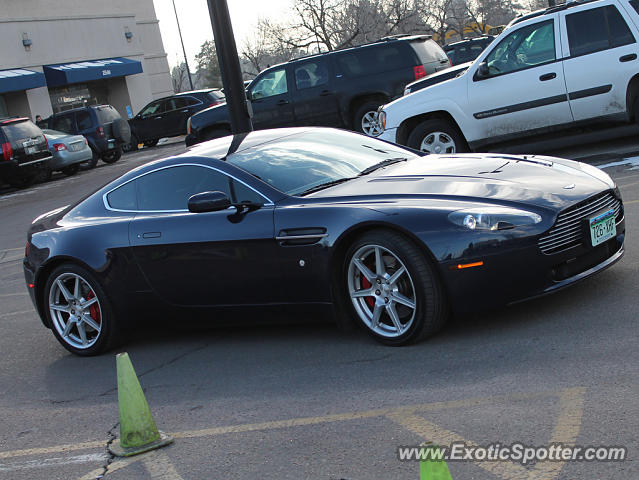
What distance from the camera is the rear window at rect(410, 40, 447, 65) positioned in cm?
1744

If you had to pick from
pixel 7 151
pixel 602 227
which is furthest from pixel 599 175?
pixel 7 151

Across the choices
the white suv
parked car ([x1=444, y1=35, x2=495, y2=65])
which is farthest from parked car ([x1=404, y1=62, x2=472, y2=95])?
parked car ([x1=444, y1=35, x2=495, y2=65])

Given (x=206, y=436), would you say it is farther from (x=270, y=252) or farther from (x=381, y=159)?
(x=381, y=159)

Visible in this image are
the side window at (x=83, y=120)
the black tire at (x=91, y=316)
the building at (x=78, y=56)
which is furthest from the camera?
the building at (x=78, y=56)

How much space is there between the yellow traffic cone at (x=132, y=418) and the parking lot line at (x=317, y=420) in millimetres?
196

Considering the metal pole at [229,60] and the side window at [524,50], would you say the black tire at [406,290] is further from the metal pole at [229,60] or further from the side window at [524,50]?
the metal pole at [229,60]

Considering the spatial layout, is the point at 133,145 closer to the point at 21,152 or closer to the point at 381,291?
the point at 21,152

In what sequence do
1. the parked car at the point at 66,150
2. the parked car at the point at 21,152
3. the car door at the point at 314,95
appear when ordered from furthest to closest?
1. the parked car at the point at 66,150
2. the parked car at the point at 21,152
3. the car door at the point at 314,95

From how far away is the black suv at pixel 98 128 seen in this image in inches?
1096

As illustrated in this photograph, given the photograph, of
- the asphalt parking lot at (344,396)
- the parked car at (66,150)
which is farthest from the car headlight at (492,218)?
the parked car at (66,150)

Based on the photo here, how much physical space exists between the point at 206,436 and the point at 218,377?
1.02m

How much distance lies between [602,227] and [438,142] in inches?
273

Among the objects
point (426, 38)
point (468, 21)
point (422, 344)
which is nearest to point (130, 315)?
point (422, 344)

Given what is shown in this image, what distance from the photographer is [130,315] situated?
21.4 feet
